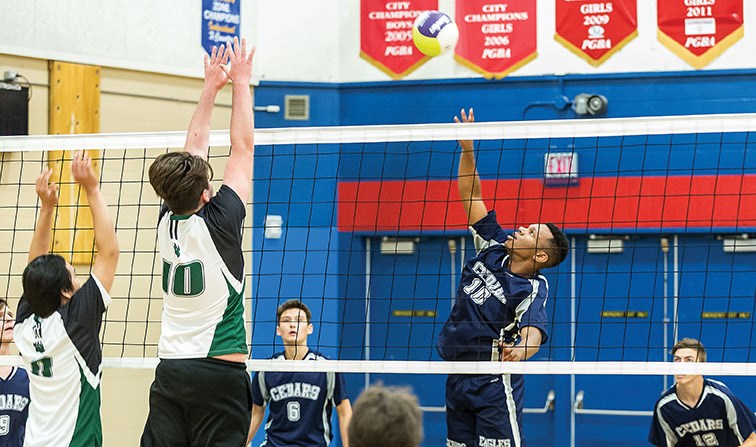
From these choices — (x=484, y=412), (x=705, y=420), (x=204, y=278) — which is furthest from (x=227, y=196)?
(x=705, y=420)

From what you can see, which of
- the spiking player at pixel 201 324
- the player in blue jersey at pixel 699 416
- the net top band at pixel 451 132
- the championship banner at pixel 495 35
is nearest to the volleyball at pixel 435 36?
the championship banner at pixel 495 35

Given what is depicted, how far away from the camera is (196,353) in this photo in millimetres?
5086

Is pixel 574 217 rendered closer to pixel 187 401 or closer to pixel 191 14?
pixel 191 14

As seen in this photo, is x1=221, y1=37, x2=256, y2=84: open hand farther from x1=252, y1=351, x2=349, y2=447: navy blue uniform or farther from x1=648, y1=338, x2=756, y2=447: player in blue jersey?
x1=648, y1=338, x2=756, y2=447: player in blue jersey

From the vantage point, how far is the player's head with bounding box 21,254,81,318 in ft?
17.7

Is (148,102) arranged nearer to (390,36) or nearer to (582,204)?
(390,36)

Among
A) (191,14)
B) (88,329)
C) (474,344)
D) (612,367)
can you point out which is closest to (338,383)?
(474,344)

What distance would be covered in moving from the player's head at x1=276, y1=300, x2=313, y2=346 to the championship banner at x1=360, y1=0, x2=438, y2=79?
488 cm

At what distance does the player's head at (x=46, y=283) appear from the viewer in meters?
5.41

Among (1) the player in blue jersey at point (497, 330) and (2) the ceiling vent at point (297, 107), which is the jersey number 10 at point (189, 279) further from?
(2) the ceiling vent at point (297, 107)

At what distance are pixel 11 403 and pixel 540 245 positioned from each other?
397 cm

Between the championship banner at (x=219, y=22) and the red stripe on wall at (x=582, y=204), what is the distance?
2138mm

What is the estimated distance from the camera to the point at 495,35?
12.6 m

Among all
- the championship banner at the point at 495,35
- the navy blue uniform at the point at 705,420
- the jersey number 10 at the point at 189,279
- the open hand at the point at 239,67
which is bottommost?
the navy blue uniform at the point at 705,420
